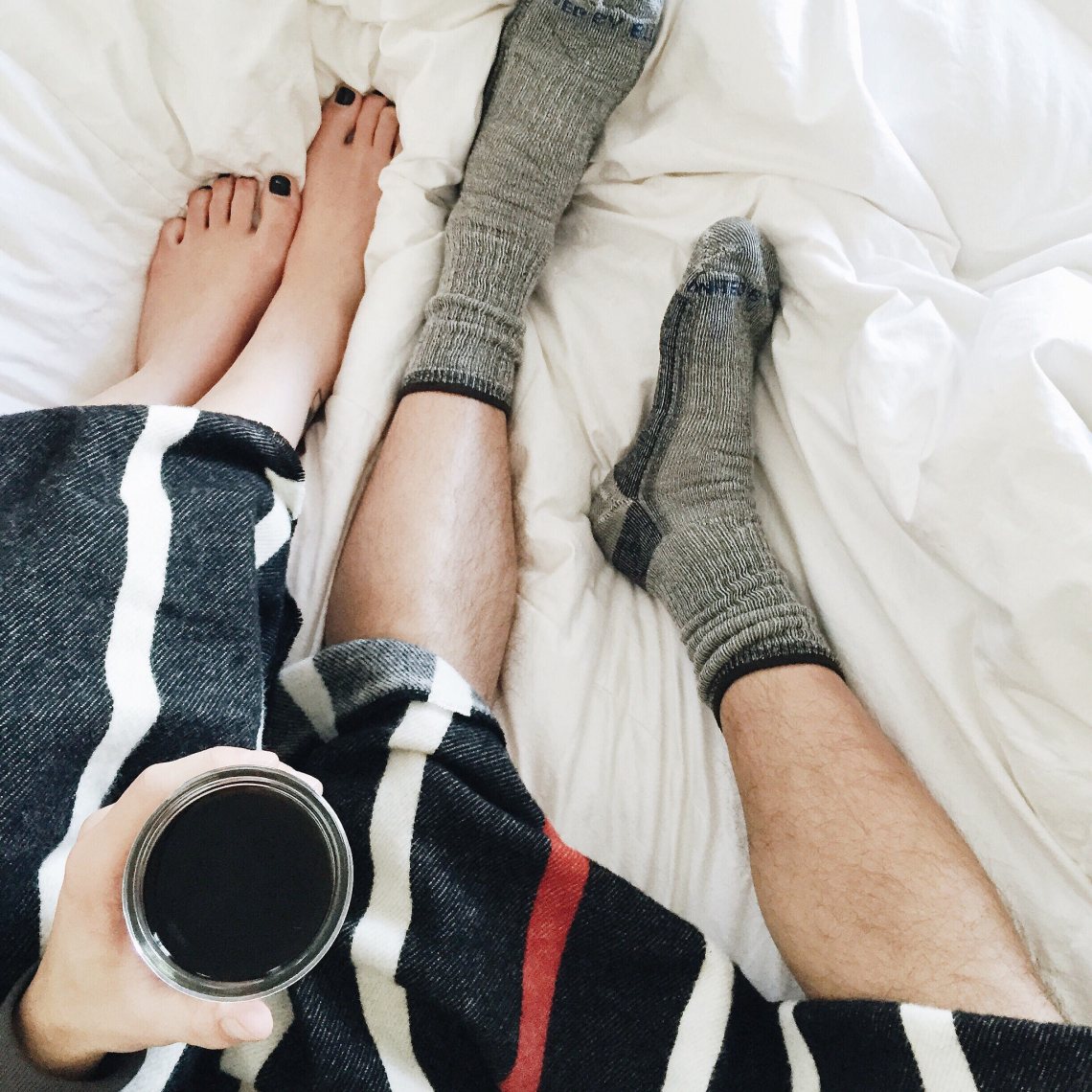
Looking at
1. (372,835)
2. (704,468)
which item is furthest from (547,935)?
(704,468)

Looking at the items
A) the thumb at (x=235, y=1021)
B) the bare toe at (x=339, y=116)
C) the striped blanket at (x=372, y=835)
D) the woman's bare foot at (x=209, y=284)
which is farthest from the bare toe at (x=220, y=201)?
the thumb at (x=235, y=1021)

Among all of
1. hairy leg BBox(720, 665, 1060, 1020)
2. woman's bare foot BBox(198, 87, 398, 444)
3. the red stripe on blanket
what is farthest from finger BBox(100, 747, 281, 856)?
woman's bare foot BBox(198, 87, 398, 444)

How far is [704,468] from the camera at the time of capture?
81 centimetres

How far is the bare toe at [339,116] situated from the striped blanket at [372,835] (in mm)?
485

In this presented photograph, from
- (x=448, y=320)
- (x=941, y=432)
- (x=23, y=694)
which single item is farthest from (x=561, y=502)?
(x=23, y=694)

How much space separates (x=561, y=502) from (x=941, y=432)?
0.32 metres

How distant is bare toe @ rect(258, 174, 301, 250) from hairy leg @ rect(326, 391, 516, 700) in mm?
310

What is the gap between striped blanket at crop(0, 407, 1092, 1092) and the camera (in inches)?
21.4

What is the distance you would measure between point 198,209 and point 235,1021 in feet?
2.75

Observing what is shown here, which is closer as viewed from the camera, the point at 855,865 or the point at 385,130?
the point at 855,865

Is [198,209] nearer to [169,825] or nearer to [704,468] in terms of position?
[704,468]

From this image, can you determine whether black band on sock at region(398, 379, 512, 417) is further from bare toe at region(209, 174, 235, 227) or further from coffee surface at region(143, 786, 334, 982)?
coffee surface at region(143, 786, 334, 982)

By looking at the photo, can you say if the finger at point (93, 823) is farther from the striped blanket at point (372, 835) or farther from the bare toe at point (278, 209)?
the bare toe at point (278, 209)

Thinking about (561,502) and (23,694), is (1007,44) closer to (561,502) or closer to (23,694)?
(561,502)
